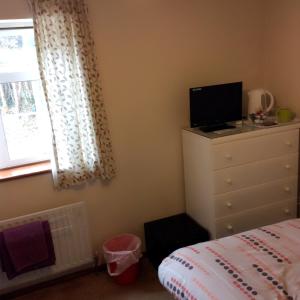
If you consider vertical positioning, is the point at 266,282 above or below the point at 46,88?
below

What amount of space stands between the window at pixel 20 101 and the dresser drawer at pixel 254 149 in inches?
47.7

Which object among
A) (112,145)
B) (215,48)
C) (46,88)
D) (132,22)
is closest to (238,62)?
(215,48)

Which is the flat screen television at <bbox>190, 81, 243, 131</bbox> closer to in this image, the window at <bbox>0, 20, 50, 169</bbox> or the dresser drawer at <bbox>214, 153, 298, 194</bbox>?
the dresser drawer at <bbox>214, 153, 298, 194</bbox>

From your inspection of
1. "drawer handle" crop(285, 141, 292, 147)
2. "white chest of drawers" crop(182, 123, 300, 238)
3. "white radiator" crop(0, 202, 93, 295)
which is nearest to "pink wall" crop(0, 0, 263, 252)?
"white radiator" crop(0, 202, 93, 295)

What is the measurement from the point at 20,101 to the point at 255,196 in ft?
6.22

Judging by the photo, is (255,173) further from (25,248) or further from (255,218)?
(25,248)

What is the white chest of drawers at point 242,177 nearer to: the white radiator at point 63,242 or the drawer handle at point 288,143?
the drawer handle at point 288,143

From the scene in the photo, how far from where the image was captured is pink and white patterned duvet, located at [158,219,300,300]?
145cm

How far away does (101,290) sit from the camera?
8.11 feet

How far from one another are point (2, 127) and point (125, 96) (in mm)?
914

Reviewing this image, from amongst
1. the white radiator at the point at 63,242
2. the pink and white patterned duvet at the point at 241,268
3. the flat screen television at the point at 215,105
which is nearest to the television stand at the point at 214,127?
the flat screen television at the point at 215,105

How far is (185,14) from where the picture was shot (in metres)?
2.59

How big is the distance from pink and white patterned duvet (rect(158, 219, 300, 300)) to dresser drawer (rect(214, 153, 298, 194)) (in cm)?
57

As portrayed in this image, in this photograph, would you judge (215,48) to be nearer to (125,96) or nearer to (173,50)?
(173,50)
